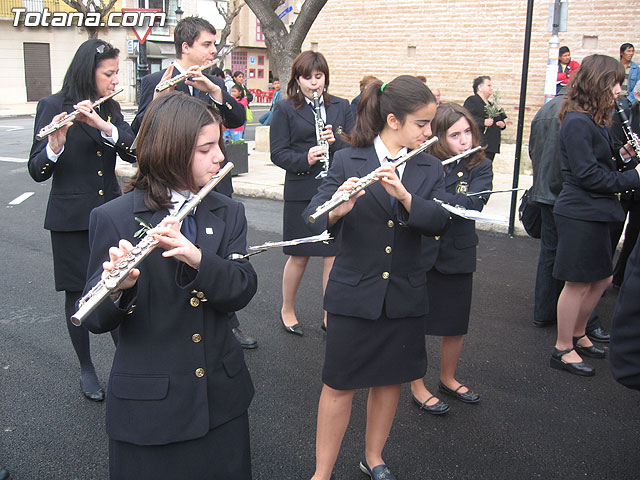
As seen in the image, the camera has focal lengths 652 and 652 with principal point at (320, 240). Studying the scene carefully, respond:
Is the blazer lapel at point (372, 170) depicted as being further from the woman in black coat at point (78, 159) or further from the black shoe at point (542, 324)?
the black shoe at point (542, 324)

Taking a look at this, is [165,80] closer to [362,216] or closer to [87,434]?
[362,216]

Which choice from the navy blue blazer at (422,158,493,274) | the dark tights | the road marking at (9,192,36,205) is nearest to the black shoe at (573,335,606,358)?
the navy blue blazer at (422,158,493,274)

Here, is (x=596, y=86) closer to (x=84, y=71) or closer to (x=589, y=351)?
(x=589, y=351)

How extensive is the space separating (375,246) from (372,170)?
35 cm

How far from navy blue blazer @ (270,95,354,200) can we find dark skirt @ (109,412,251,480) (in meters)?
2.91

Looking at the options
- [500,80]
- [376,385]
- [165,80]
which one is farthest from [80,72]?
[500,80]

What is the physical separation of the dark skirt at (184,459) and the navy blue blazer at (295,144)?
291 centimetres

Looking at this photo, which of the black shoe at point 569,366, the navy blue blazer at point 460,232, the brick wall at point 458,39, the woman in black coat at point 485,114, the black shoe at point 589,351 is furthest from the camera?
the brick wall at point 458,39

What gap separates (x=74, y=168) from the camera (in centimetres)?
380

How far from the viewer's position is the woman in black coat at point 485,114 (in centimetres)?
1016

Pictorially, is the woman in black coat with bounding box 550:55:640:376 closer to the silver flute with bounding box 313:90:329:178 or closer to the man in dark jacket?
the man in dark jacket

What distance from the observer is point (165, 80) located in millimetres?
4066

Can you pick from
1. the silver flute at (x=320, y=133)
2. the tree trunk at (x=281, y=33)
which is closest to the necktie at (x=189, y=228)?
the silver flute at (x=320, y=133)

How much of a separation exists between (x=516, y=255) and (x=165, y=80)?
4498mm
